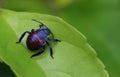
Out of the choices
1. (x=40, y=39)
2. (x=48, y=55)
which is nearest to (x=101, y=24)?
(x=40, y=39)

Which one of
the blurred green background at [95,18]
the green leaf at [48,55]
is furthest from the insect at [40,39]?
the blurred green background at [95,18]

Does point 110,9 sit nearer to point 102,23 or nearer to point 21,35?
point 102,23

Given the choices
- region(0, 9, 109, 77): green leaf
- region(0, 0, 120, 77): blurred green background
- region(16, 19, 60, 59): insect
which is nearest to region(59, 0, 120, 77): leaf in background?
region(0, 0, 120, 77): blurred green background

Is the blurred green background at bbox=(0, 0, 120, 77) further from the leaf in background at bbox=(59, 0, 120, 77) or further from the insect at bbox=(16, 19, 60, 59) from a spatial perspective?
the insect at bbox=(16, 19, 60, 59)

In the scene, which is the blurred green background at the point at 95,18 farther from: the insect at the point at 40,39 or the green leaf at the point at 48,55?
the green leaf at the point at 48,55

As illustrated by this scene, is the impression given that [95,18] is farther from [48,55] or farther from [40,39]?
[48,55]
